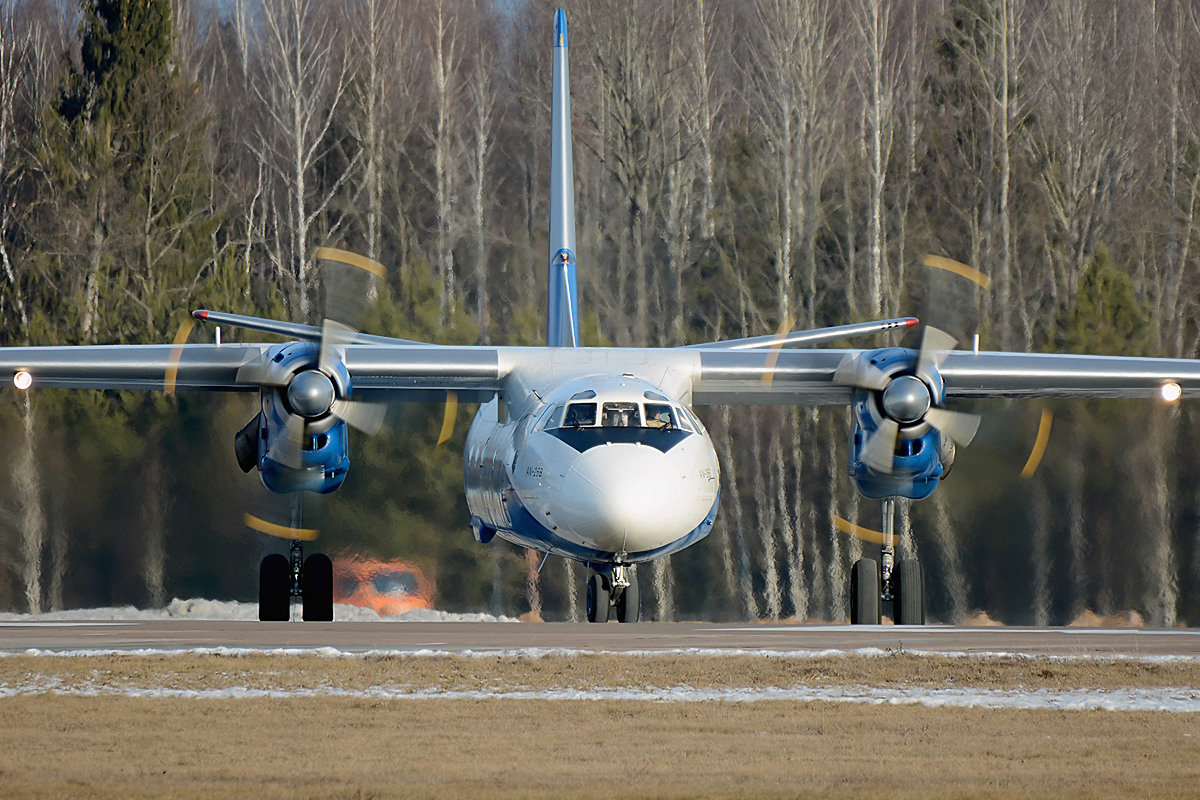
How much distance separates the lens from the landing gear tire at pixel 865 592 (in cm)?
2416

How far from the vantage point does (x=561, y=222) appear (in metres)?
26.8

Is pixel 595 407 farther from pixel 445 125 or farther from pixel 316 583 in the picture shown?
pixel 445 125

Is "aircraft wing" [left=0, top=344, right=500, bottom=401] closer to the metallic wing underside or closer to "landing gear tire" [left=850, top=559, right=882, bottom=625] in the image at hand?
the metallic wing underside

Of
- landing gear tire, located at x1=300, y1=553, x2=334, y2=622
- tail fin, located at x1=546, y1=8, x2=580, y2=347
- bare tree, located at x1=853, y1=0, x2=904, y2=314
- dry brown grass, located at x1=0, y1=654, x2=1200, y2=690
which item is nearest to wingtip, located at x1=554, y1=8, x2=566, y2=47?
tail fin, located at x1=546, y1=8, x2=580, y2=347

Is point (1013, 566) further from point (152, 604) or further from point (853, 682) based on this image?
point (853, 682)

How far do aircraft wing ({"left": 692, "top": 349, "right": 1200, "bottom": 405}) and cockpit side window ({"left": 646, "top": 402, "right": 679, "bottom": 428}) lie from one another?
11.0 feet

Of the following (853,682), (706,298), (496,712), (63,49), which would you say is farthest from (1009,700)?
(63,49)

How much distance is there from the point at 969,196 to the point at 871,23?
5053 mm

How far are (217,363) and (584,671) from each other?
30.5 ft

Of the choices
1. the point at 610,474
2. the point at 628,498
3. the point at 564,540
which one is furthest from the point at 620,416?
the point at 564,540

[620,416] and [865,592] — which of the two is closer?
[620,416]

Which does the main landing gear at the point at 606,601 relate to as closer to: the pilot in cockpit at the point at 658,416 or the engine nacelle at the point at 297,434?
the pilot in cockpit at the point at 658,416

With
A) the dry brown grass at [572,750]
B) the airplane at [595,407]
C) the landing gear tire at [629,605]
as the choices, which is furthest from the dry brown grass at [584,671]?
the landing gear tire at [629,605]

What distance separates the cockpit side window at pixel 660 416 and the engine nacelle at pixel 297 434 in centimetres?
411
